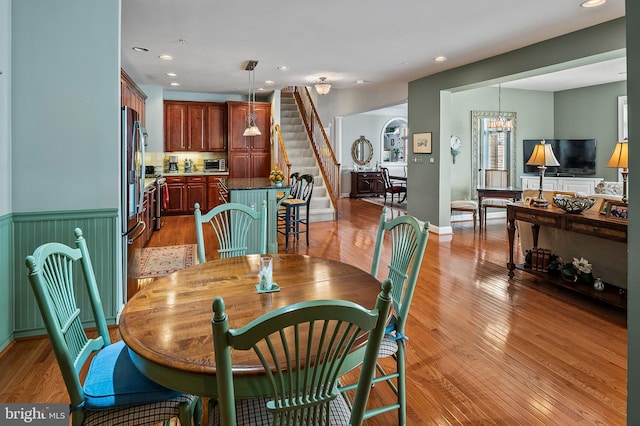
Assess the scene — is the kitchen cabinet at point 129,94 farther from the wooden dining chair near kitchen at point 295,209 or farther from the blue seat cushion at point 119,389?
the blue seat cushion at point 119,389

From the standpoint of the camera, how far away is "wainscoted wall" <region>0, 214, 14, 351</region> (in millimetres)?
2689

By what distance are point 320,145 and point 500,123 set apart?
3900mm

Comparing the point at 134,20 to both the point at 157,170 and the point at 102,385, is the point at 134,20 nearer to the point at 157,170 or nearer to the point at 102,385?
the point at 102,385

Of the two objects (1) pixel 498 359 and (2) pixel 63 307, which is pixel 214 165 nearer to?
(1) pixel 498 359

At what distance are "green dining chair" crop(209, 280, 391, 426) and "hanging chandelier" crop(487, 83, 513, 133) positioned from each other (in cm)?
716

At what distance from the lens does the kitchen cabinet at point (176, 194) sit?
8531mm

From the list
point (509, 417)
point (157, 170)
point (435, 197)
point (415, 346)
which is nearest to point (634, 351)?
point (509, 417)

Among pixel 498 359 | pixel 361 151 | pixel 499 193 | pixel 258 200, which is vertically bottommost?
pixel 498 359

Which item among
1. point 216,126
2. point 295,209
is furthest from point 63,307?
point 216,126

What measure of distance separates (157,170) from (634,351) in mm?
8477

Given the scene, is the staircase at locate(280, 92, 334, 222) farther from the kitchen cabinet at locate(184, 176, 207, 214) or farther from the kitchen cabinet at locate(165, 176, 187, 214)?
the kitchen cabinet at locate(165, 176, 187, 214)

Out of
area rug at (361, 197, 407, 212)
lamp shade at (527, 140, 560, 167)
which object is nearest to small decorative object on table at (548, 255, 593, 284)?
lamp shade at (527, 140, 560, 167)

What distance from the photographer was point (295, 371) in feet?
3.73

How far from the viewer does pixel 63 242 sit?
2.91 m
